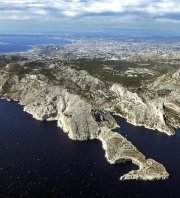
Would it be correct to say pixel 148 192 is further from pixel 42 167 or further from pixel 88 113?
pixel 88 113

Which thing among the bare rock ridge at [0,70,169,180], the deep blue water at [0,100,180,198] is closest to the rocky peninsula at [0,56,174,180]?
the bare rock ridge at [0,70,169,180]

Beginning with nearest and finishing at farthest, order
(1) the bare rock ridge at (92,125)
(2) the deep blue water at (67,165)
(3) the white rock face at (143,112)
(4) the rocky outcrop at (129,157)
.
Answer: (2) the deep blue water at (67,165) → (4) the rocky outcrop at (129,157) → (1) the bare rock ridge at (92,125) → (3) the white rock face at (143,112)

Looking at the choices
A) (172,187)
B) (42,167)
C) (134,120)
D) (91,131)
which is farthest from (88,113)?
(172,187)

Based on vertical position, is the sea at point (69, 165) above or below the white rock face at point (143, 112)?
above

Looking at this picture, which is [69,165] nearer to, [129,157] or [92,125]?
[129,157]

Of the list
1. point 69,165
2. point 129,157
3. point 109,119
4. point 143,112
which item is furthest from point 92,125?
point 69,165

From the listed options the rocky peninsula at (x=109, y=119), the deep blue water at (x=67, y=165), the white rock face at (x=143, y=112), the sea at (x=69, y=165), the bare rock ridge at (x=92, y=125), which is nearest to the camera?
the sea at (x=69, y=165)

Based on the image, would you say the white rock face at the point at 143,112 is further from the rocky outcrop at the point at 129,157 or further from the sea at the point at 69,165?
the rocky outcrop at the point at 129,157

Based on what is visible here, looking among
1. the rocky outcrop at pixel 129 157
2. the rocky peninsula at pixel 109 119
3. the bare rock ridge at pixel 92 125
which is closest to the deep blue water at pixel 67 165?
the rocky outcrop at pixel 129 157
